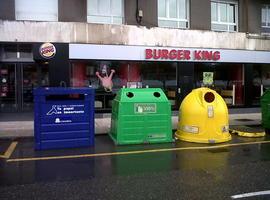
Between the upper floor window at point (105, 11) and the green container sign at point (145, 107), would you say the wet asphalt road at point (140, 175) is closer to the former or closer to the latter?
the green container sign at point (145, 107)

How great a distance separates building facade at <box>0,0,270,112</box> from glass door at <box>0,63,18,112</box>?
0.02 m

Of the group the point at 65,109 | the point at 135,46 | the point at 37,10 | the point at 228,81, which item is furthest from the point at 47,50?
the point at 228,81

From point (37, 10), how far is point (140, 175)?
10368 mm

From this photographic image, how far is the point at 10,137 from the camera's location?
10609 mm

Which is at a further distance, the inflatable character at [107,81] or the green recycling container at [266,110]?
the inflatable character at [107,81]

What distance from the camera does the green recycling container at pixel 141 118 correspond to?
9141 millimetres

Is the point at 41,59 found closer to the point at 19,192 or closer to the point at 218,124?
the point at 218,124

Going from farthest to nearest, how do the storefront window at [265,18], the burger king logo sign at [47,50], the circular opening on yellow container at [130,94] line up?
the storefront window at [265,18] < the burger king logo sign at [47,50] < the circular opening on yellow container at [130,94]

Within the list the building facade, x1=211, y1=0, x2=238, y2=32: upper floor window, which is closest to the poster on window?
the building facade

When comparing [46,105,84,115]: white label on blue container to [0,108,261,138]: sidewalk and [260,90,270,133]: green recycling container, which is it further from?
[260,90,270,133]: green recycling container

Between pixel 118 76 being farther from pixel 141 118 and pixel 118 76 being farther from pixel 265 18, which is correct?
pixel 265 18

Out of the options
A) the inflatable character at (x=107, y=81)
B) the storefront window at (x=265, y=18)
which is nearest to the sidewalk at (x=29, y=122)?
the inflatable character at (x=107, y=81)

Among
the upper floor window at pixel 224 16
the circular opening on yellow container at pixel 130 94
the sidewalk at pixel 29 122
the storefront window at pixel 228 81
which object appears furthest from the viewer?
the upper floor window at pixel 224 16

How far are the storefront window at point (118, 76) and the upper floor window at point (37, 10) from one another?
2105 mm
